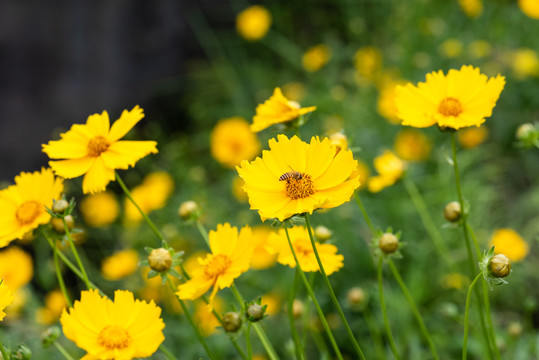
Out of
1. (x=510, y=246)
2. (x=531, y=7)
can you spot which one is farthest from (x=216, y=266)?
(x=531, y=7)

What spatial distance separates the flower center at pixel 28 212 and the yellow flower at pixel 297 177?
352 mm

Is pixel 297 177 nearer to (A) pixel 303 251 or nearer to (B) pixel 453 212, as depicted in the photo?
(A) pixel 303 251

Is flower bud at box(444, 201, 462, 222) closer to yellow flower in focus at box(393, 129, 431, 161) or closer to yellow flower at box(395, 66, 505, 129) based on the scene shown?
yellow flower at box(395, 66, 505, 129)

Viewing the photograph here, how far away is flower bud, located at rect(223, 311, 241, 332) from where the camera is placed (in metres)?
0.77

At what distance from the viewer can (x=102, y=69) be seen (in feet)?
9.23

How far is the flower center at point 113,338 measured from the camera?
692 millimetres

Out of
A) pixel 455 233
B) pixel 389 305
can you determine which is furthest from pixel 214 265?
pixel 455 233

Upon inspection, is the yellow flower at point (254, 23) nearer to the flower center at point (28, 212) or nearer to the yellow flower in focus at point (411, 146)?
the yellow flower in focus at point (411, 146)

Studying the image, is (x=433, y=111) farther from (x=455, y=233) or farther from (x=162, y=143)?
(x=162, y=143)

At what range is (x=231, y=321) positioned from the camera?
773 mm

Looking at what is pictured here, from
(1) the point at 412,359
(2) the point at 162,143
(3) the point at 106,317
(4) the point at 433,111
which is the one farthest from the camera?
(2) the point at 162,143

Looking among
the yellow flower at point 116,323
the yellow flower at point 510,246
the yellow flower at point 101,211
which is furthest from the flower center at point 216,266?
the yellow flower at point 101,211

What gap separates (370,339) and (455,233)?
48 centimetres

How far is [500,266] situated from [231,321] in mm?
365
